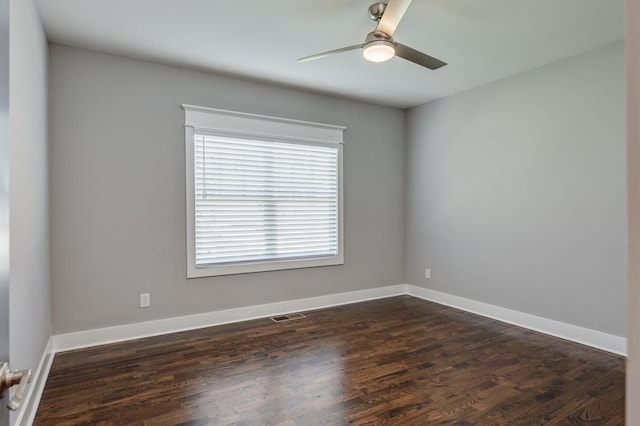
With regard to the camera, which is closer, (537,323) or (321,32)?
(321,32)

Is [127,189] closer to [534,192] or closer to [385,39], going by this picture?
[385,39]

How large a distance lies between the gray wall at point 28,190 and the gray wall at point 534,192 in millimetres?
4044

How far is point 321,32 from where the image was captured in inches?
115

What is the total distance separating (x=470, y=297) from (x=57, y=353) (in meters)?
4.12

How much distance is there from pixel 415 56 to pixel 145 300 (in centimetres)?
315

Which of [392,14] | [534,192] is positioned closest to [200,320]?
[392,14]

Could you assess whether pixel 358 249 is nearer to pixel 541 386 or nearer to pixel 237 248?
pixel 237 248

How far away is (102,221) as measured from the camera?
3.27m

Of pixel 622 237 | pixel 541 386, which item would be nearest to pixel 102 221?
pixel 541 386

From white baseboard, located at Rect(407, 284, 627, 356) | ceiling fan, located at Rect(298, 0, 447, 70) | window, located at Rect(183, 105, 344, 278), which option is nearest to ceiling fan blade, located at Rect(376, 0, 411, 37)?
ceiling fan, located at Rect(298, 0, 447, 70)

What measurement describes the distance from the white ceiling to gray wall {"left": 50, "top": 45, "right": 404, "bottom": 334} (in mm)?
223

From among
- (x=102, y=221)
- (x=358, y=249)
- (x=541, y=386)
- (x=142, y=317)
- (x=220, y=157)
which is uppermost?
(x=220, y=157)

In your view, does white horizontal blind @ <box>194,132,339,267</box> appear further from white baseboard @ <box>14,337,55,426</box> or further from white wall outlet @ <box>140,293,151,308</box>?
white baseboard @ <box>14,337,55,426</box>

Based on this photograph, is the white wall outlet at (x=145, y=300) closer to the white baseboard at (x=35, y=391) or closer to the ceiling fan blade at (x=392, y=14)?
the white baseboard at (x=35, y=391)
